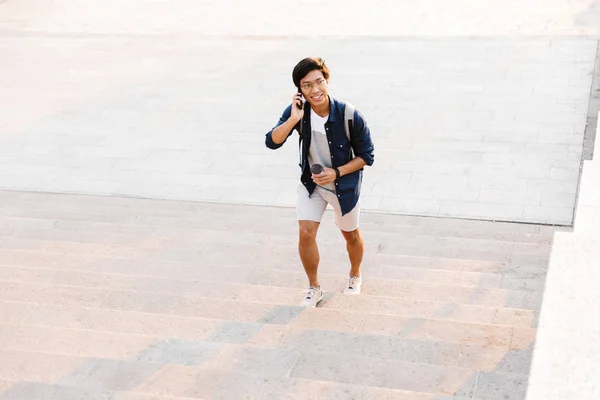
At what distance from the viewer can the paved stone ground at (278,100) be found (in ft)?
29.7

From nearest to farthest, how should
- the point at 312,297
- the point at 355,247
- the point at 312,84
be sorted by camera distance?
the point at 312,84, the point at 312,297, the point at 355,247

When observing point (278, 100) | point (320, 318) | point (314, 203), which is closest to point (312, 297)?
point (320, 318)

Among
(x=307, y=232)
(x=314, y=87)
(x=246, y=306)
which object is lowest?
(x=246, y=306)

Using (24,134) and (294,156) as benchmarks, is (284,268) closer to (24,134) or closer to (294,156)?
(294,156)

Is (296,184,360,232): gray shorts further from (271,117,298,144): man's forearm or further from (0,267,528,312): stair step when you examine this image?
(0,267,528,312): stair step

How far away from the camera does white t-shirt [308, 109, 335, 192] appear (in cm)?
537

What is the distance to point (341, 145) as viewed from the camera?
5.41 meters

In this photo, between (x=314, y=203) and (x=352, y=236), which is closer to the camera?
(x=314, y=203)

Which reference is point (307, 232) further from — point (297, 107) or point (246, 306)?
point (297, 107)

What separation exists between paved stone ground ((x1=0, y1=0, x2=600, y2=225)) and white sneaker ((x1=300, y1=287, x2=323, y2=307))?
261cm

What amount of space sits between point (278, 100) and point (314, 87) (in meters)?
6.60

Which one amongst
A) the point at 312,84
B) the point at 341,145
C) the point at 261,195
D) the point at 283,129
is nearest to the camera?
the point at 312,84

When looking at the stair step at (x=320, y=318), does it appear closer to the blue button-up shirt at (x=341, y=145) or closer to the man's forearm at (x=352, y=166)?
the blue button-up shirt at (x=341, y=145)

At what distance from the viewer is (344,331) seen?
5.13 meters
